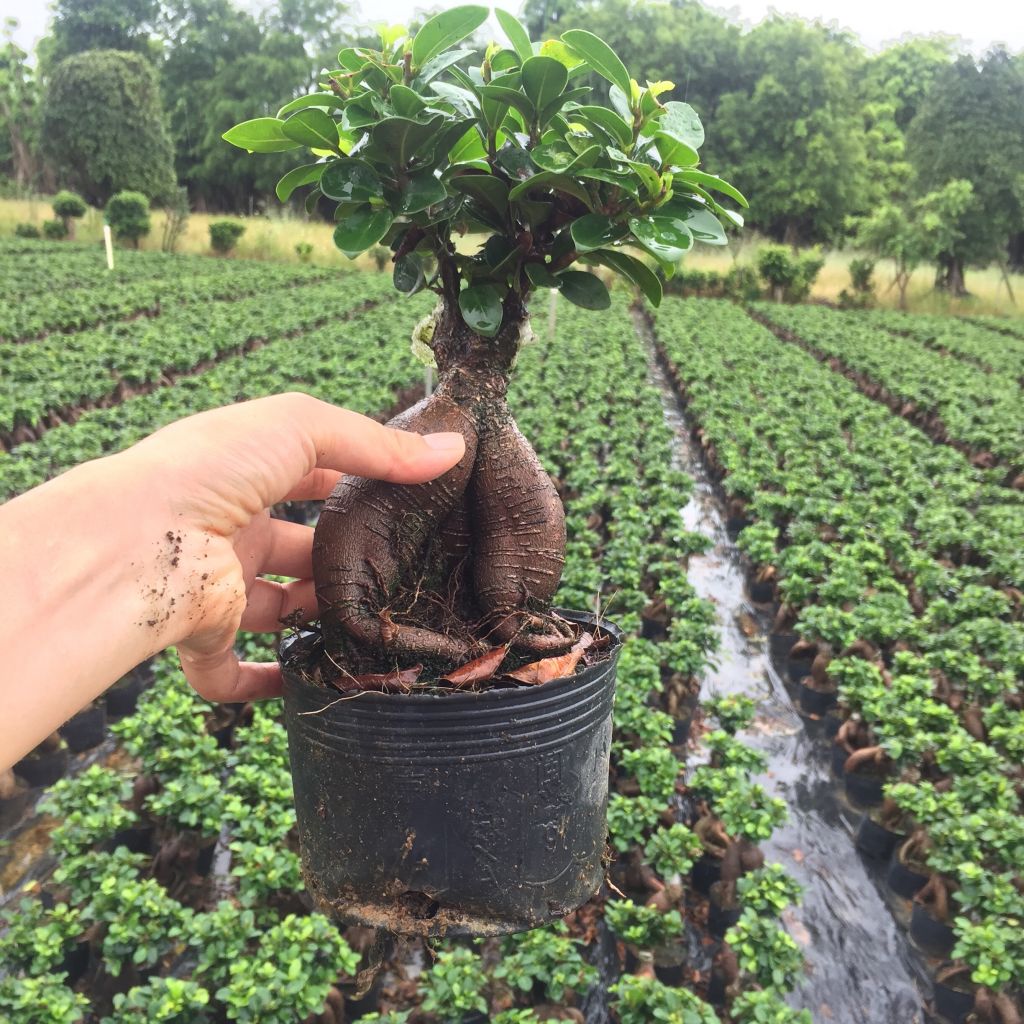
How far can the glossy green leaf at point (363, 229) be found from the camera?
1572 millimetres

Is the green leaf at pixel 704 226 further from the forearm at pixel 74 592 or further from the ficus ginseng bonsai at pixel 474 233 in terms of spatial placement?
the forearm at pixel 74 592

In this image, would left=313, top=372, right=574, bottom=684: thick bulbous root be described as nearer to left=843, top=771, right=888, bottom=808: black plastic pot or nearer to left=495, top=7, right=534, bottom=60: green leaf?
left=495, top=7, right=534, bottom=60: green leaf

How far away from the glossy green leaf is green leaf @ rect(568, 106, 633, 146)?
1.37 ft

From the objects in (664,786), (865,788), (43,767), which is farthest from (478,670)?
(43,767)

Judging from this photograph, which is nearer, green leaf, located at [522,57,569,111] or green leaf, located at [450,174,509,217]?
green leaf, located at [522,57,569,111]

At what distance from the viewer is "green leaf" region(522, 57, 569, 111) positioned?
1441 mm

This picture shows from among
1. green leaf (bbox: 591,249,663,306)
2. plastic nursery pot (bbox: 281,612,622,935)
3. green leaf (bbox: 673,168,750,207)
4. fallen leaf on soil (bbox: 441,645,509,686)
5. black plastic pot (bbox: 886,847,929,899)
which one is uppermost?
green leaf (bbox: 673,168,750,207)

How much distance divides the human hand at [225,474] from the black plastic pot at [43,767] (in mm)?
3338

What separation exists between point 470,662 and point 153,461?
27.8 inches

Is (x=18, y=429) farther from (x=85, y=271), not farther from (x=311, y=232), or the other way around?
(x=311, y=232)

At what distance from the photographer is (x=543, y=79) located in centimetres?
148

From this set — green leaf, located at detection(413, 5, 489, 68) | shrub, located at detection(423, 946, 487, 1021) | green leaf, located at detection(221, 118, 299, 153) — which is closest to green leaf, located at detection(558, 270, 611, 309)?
green leaf, located at detection(413, 5, 489, 68)

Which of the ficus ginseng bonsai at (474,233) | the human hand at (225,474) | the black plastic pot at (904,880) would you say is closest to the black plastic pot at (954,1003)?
the black plastic pot at (904,880)

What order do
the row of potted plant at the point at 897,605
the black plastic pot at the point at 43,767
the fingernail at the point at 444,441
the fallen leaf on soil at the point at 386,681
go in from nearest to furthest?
the fallen leaf on soil at the point at 386,681 < the fingernail at the point at 444,441 < the row of potted plant at the point at 897,605 < the black plastic pot at the point at 43,767
